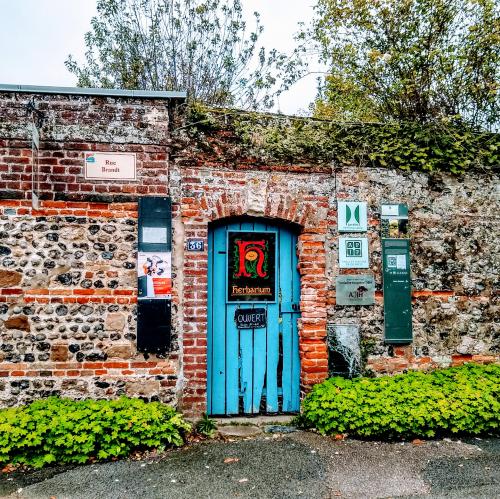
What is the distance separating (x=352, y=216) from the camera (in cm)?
552

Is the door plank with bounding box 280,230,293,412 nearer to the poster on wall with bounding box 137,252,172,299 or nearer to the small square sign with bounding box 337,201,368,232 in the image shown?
the small square sign with bounding box 337,201,368,232

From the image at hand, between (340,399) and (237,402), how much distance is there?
4.10 ft

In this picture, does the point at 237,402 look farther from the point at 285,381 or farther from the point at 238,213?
the point at 238,213

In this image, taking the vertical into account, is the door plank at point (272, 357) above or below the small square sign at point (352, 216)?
below

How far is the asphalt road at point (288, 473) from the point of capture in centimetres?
367

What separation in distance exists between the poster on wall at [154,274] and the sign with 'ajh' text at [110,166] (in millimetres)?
893

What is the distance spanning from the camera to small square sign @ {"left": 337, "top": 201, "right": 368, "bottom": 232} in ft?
18.0

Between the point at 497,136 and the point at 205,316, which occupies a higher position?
the point at 497,136

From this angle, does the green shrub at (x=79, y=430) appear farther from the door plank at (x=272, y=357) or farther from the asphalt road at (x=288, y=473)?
the door plank at (x=272, y=357)

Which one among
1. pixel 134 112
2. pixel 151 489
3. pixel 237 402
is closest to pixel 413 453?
pixel 237 402

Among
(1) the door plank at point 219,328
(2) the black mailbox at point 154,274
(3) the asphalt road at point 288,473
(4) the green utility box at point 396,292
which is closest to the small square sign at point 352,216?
(4) the green utility box at point 396,292

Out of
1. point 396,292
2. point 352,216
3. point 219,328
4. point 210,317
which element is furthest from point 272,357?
point 352,216

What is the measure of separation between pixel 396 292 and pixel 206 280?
2315 mm

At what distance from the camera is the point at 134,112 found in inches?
198
